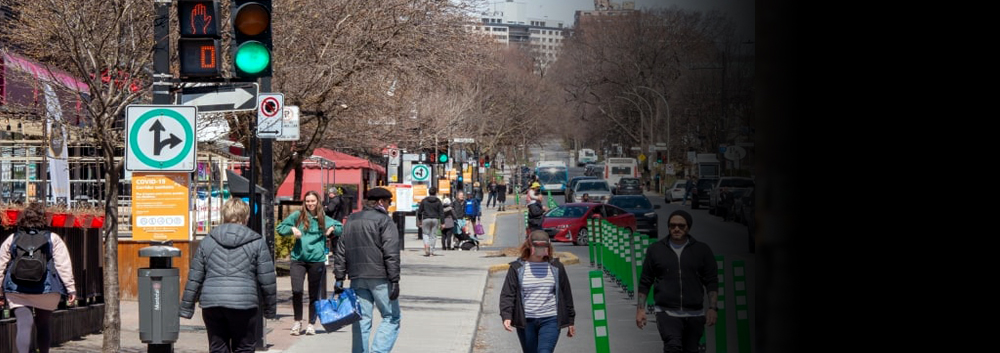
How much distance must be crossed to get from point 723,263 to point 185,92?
30.6 feet

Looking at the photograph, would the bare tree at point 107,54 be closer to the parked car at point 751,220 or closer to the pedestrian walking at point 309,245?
the pedestrian walking at point 309,245

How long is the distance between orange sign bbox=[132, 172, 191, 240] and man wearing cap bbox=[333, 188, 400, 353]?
2.09 metres

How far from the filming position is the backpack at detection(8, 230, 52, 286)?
33.0 ft

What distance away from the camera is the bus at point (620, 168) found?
232 cm

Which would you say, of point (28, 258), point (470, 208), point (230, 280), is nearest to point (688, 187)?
point (230, 280)

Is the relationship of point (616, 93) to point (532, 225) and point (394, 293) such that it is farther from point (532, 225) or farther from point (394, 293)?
point (532, 225)

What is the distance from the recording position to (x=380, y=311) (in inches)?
456

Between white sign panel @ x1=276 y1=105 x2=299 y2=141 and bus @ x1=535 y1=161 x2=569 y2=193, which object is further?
white sign panel @ x1=276 y1=105 x2=299 y2=141

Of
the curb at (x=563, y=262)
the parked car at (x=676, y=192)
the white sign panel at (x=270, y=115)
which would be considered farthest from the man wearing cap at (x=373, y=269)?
the curb at (x=563, y=262)

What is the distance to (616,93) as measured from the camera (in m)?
1.98

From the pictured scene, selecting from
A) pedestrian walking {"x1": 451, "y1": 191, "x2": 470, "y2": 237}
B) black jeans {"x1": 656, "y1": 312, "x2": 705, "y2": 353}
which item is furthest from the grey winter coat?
pedestrian walking {"x1": 451, "y1": 191, "x2": 470, "y2": 237}

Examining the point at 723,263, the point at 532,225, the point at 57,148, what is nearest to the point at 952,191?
the point at 723,263

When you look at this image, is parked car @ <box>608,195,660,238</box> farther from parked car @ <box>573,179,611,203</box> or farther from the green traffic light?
the green traffic light

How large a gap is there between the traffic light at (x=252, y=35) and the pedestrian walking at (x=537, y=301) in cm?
272
